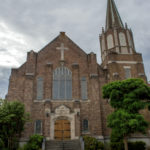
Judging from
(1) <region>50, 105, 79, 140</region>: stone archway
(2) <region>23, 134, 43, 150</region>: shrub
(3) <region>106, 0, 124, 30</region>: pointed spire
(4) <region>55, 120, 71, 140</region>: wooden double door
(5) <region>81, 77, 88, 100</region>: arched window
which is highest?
(3) <region>106, 0, 124, 30</region>: pointed spire

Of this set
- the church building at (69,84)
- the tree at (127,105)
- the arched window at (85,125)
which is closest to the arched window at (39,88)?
the church building at (69,84)

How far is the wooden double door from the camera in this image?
20569mm

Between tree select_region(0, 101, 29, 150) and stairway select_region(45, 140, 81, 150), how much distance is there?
11.5ft

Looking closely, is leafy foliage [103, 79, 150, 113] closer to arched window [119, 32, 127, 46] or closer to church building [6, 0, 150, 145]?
church building [6, 0, 150, 145]

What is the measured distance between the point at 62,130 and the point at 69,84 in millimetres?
6098

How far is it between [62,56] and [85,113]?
347 inches

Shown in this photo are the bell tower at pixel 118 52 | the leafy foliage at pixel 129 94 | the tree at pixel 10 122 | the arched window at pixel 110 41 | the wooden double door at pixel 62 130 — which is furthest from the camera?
the arched window at pixel 110 41

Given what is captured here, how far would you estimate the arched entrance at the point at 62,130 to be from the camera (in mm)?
20569

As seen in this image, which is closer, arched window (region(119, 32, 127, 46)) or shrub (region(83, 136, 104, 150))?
shrub (region(83, 136, 104, 150))

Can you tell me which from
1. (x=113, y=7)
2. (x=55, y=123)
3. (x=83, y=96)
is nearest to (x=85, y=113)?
(x=83, y=96)

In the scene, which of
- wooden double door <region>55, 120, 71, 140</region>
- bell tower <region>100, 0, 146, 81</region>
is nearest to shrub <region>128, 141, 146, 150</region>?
wooden double door <region>55, 120, 71, 140</region>

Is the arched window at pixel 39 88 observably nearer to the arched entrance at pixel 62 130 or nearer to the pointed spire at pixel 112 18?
the arched entrance at pixel 62 130

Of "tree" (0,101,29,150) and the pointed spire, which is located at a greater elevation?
the pointed spire

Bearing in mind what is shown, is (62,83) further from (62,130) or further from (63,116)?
(62,130)
